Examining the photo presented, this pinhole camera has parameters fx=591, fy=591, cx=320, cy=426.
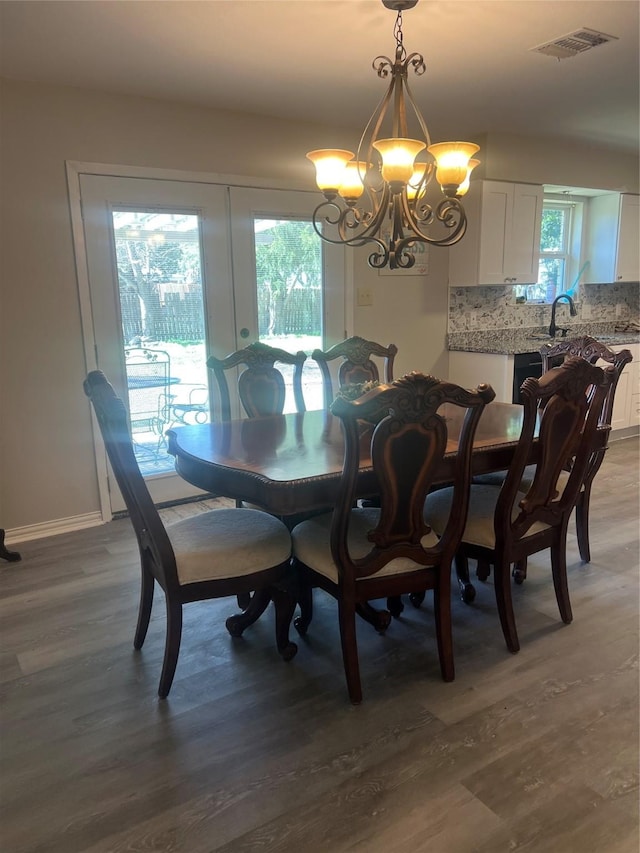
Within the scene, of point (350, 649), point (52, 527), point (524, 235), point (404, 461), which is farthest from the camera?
point (524, 235)

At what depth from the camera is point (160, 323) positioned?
364 cm

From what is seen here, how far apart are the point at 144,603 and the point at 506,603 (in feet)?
4.52

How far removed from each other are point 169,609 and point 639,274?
18.4ft

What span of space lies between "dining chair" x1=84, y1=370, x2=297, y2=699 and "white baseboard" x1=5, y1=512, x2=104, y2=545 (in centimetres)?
147

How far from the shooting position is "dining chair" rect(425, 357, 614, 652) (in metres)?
2.05

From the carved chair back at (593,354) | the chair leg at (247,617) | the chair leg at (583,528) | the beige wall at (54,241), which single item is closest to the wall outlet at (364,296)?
the beige wall at (54,241)

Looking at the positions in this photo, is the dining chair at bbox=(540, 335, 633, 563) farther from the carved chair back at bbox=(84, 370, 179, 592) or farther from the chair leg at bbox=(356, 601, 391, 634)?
the carved chair back at bbox=(84, 370, 179, 592)

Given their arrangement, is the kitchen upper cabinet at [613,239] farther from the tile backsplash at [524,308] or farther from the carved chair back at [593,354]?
the carved chair back at [593,354]

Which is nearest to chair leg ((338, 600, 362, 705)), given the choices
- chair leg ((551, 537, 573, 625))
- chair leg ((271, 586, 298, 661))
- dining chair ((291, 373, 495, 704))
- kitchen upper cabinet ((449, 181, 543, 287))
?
dining chair ((291, 373, 495, 704))

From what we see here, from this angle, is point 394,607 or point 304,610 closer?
point 304,610

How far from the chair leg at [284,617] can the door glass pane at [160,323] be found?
6.18ft

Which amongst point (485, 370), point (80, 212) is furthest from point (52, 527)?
point (485, 370)

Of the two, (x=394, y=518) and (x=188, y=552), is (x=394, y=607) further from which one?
(x=188, y=552)

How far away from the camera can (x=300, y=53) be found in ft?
9.24
